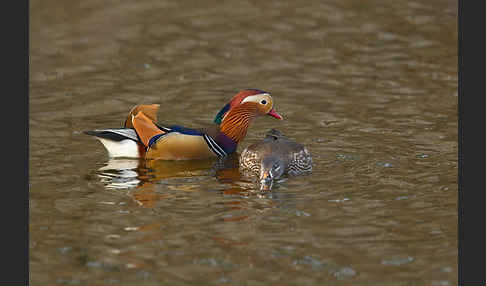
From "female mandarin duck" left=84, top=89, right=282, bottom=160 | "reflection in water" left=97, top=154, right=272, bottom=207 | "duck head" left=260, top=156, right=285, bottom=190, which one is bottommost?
"reflection in water" left=97, top=154, right=272, bottom=207

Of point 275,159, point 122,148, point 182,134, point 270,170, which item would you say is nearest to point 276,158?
point 275,159

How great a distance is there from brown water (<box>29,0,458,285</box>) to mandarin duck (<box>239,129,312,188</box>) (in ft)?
0.68

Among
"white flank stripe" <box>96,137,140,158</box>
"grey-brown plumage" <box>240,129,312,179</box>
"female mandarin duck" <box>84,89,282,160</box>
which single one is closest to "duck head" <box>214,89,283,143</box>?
"female mandarin duck" <box>84,89,282,160</box>

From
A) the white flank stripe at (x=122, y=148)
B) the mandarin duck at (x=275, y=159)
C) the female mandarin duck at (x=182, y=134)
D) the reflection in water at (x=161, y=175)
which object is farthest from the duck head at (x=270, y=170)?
the white flank stripe at (x=122, y=148)

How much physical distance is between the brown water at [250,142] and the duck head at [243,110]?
0.67 m

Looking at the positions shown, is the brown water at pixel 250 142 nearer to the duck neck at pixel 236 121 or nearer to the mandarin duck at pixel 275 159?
A: the mandarin duck at pixel 275 159

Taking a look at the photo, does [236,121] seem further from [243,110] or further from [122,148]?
[122,148]

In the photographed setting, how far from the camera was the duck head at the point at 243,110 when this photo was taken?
1209 centimetres

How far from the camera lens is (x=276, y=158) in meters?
10.9

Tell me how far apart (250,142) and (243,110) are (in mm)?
705

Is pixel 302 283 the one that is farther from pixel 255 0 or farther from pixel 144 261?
pixel 255 0

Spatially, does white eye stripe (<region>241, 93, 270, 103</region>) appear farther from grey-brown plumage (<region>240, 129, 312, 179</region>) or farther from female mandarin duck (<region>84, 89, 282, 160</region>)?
grey-brown plumage (<region>240, 129, 312, 179</region>)

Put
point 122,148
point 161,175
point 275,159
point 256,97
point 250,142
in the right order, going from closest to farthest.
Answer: point 275,159
point 161,175
point 122,148
point 256,97
point 250,142

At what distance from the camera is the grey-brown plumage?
1077 cm
